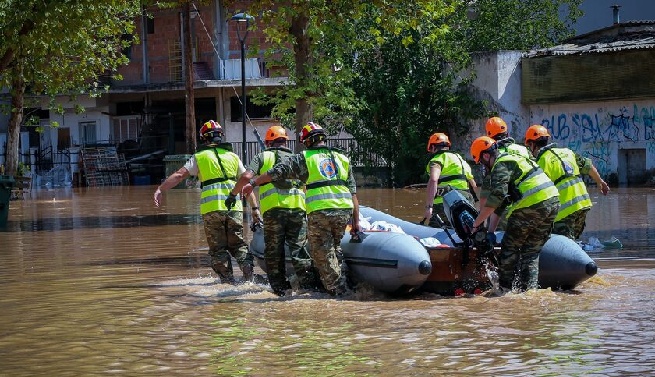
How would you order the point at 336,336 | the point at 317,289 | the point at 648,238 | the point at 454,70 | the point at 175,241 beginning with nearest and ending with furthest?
1. the point at 336,336
2. the point at 317,289
3. the point at 648,238
4. the point at 175,241
5. the point at 454,70

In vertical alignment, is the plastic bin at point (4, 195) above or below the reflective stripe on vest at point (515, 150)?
below

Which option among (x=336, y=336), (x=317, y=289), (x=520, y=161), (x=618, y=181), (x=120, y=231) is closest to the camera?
(x=336, y=336)

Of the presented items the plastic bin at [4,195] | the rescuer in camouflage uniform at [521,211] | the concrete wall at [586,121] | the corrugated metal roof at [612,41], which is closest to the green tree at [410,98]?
the concrete wall at [586,121]

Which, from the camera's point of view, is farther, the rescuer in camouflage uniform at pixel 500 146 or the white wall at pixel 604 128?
the white wall at pixel 604 128

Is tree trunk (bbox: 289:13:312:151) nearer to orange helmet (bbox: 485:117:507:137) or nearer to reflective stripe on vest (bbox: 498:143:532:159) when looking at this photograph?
orange helmet (bbox: 485:117:507:137)

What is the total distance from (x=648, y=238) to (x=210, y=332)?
9.18 m

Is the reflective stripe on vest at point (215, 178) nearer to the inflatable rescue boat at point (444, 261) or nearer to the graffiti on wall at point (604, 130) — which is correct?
the inflatable rescue boat at point (444, 261)

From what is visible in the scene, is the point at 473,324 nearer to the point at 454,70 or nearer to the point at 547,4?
the point at 454,70

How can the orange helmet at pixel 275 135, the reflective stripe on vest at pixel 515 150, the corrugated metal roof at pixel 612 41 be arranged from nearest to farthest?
the reflective stripe on vest at pixel 515 150 < the orange helmet at pixel 275 135 < the corrugated metal roof at pixel 612 41

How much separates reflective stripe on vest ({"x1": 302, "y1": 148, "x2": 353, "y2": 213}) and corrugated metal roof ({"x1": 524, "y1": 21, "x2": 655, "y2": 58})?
2291 cm

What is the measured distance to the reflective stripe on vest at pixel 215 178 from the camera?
12594 millimetres

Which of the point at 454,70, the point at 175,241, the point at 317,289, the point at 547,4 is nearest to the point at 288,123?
the point at 454,70

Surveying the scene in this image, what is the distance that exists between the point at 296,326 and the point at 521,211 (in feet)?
8.50

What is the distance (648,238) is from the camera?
55.6ft
